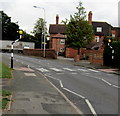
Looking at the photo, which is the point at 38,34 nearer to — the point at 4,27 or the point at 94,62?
the point at 4,27

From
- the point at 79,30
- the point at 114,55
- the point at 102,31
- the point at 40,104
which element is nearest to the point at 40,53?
the point at 79,30

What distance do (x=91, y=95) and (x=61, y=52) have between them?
184 ft

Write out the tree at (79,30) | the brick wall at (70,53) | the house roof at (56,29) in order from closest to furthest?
the tree at (79,30), the brick wall at (70,53), the house roof at (56,29)

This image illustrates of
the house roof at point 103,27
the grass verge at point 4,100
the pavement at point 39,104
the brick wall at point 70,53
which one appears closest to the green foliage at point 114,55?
the pavement at point 39,104

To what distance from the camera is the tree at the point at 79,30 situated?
45.1m

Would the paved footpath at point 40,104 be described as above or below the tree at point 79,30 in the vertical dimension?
below

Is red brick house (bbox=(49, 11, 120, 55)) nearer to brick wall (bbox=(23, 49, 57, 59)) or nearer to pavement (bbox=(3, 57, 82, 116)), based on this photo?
brick wall (bbox=(23, 49, 57, 59))

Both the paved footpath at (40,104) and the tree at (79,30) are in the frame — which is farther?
the tree at (79,30)

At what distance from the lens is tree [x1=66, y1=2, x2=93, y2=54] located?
45.1 meters

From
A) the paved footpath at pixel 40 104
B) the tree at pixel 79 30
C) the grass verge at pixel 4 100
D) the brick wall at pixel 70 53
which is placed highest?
the tree at pixel 79 30

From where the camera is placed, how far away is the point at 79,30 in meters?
45.0

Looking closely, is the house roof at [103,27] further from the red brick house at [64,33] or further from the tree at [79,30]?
the tree at [79,30]

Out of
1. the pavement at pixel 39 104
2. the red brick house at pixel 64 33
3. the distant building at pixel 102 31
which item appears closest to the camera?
the pavement at pixel 39 104

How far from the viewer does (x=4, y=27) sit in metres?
98.1
